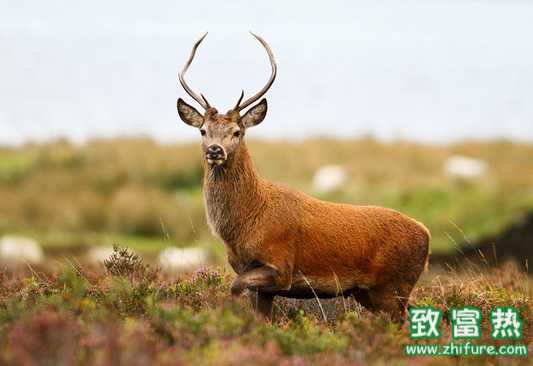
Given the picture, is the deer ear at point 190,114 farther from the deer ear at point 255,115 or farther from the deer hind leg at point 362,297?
the deer hind leg at point 362,297

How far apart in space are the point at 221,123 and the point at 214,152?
0.39m

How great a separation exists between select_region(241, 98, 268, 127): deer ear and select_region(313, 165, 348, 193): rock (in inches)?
738

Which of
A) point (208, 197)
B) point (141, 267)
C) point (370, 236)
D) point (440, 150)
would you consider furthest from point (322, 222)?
point (440, 150)

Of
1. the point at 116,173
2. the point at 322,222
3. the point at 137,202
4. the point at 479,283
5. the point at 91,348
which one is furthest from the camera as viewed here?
the point at 116,173

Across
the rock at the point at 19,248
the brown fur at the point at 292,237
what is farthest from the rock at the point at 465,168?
the brown fur at the point at 292,237

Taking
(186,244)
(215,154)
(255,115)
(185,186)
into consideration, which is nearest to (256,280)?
(215,154)

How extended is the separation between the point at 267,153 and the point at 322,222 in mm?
22448

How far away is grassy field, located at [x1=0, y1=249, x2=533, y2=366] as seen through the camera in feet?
18.3

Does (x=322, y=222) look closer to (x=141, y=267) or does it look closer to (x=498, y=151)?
(x=141, y=267)

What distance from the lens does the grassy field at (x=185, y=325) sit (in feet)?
18.3

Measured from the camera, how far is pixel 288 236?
7973 millimetres

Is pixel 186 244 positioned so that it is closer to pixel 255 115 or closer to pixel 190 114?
pixel 190 114

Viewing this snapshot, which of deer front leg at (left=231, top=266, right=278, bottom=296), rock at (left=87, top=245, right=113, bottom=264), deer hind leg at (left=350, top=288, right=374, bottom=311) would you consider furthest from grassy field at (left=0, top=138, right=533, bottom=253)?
deer front leg at (left=231, top=266, right=278, bottom=296)

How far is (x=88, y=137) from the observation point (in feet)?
104
